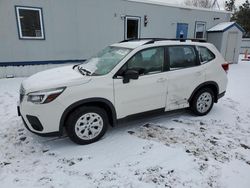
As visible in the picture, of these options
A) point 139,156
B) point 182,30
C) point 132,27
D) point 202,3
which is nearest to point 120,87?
point 139,156

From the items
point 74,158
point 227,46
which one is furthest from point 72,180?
point 227,46

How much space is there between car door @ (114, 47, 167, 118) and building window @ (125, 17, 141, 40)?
24.4ft

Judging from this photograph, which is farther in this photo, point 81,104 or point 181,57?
point 181,57

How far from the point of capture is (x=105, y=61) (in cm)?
395

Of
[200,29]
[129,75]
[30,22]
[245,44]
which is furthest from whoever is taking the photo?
[245,44]

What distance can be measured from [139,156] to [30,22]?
25.1 ft

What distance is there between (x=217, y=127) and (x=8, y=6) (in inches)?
328

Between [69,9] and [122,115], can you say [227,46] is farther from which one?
[122,115]

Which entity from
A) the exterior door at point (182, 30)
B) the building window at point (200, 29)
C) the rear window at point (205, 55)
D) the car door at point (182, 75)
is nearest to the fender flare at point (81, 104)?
the car door at point (182, 75)

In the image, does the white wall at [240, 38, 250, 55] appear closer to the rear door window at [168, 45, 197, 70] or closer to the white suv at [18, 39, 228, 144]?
the white suv at [18, 39, 228, 144]

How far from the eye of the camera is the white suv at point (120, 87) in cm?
318

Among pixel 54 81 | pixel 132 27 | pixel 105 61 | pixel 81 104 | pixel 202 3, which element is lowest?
pixel 81 104

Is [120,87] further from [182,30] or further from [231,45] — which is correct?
[231,45]

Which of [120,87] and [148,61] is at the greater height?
[148,61]
